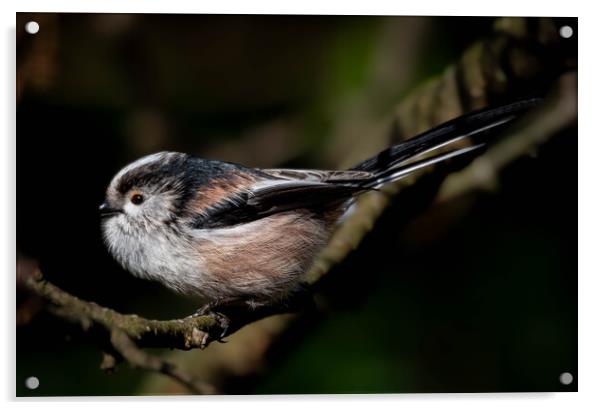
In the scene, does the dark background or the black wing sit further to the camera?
the dark background

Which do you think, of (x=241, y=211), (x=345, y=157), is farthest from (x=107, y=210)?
(x=345, y=157)

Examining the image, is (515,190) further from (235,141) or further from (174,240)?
(174,240)

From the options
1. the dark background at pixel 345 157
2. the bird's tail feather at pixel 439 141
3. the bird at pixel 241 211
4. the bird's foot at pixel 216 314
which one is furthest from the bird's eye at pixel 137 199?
the bird's tail feather at pixel 439 141

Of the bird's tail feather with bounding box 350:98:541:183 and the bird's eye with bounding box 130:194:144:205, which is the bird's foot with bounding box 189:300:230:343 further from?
the bird's tail feather with bounding box 350:98:541:183

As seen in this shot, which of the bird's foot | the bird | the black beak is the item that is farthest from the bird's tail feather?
the black beak

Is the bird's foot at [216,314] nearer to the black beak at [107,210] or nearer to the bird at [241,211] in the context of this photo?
the bird at [241,211]

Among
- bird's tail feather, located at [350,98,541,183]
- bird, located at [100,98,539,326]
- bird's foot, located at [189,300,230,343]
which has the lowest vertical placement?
bird's foot, located at [189,300,230,343]

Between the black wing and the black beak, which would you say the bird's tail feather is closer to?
the black wing

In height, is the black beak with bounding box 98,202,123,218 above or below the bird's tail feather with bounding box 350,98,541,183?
below

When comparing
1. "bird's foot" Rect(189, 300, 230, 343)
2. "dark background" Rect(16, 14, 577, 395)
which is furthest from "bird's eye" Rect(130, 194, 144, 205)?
"bird's foot" Rect(189, 300, 230, 343)
